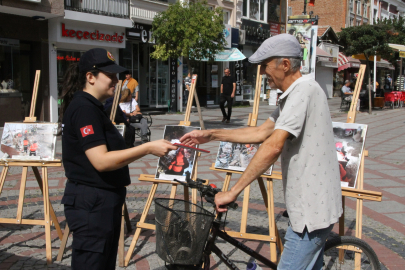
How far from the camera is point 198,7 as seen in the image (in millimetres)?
12523

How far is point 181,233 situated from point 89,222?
0.52 m

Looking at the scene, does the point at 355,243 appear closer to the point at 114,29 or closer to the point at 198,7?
the point at 198,7

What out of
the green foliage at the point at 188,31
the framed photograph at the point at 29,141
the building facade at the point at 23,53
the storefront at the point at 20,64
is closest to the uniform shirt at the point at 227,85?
the green foliage at the point at 188,31

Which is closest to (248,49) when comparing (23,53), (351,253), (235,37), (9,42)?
(235,37)

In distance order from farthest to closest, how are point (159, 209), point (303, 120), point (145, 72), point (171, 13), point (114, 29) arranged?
point (145, 72)
point (114, 29)
point (171, 13)
point (159, 209)
point (303, 120)

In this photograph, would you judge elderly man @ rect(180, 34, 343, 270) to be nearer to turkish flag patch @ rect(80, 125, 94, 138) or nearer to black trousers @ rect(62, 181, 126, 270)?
black trousers @ rect(62, 181, 126, 270)

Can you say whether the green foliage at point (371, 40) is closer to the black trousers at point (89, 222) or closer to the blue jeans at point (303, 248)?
the blue jeans at point (303, 248)

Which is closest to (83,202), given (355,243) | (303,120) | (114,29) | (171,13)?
(303,120)

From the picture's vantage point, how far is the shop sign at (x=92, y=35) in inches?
567

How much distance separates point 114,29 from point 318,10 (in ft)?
98.1

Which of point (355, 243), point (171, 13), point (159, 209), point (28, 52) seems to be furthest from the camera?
point (28, 52)

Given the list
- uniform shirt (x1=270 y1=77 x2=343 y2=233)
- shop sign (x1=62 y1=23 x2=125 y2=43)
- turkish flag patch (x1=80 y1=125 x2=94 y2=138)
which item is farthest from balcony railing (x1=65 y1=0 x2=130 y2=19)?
uniform shirt (x1=270 y1=77 x2=343 y2=233)

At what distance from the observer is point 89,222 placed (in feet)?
7.57

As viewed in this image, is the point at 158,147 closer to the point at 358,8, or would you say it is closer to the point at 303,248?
the point at 303,248
